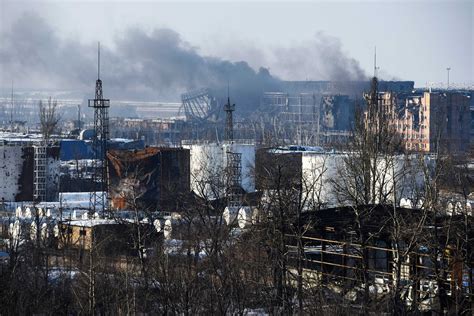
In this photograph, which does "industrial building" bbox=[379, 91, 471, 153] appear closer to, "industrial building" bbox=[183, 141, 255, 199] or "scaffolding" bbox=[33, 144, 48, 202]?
"industrial building" bbox=[183, 141, 255, 199]

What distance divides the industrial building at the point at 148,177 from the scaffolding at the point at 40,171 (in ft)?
5.86

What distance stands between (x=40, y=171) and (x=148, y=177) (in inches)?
99.4

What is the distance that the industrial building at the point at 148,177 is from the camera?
20.1 meters

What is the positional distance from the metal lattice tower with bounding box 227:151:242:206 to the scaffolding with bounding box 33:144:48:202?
3728 mm

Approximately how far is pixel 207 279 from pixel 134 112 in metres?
69.1

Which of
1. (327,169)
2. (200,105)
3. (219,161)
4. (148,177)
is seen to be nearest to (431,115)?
(219,161)

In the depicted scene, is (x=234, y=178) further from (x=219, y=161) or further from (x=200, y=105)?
(x=200, y=105)

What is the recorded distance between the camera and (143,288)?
412 inches

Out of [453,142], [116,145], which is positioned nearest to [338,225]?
[116,145]

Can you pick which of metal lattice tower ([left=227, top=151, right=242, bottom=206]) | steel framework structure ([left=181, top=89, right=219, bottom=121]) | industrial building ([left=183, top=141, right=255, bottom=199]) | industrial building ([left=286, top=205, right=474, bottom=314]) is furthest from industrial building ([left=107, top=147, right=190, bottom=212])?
steel framework structure ([left=181, top=89, right=219, bottom=121])

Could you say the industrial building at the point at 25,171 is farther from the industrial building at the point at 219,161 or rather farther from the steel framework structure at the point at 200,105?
the steel framework structure at the point at 200,105

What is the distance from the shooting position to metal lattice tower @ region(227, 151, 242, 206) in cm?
1794

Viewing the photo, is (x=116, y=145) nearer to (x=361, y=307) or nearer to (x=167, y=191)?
(x=167, y=191)

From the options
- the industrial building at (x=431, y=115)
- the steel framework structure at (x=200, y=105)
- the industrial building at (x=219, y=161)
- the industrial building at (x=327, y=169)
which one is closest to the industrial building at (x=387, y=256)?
the industrial building at (x=327, y=169)
